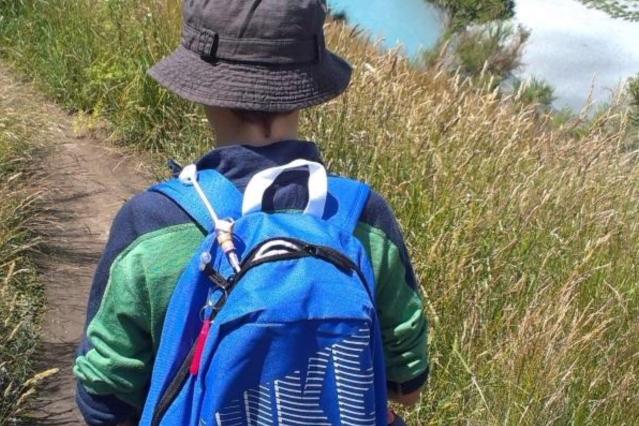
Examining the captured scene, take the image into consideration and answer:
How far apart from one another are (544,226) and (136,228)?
220cm

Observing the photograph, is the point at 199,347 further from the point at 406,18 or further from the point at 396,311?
the point at 406,18

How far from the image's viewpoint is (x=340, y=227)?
1394mm

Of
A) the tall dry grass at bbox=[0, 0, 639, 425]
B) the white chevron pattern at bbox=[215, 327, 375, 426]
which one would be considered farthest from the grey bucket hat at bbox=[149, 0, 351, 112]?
the tall dry grass at bbox=[0, 0, 639, 425]

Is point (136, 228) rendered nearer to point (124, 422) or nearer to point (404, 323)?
point (124, 422)

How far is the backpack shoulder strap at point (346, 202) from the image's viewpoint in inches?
55.6

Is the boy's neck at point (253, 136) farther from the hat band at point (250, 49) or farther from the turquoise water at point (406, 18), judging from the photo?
the turquoise water at point (406, 18)

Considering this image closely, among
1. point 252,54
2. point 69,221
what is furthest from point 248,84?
point 69,221

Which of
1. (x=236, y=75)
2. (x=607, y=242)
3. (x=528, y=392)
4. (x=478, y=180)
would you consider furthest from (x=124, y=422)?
(x=478, y=180)

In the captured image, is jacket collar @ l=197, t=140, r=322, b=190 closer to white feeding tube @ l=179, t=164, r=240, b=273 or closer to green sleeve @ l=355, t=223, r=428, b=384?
white feeding tube @ l=179, t=164, r=240, b=273

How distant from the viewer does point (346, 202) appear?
1.43m

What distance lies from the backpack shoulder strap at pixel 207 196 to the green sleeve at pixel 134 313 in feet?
0.10

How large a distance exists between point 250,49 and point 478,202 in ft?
7.23

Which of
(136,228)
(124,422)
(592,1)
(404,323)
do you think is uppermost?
(136,228)

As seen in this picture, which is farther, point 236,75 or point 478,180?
point 478,180
